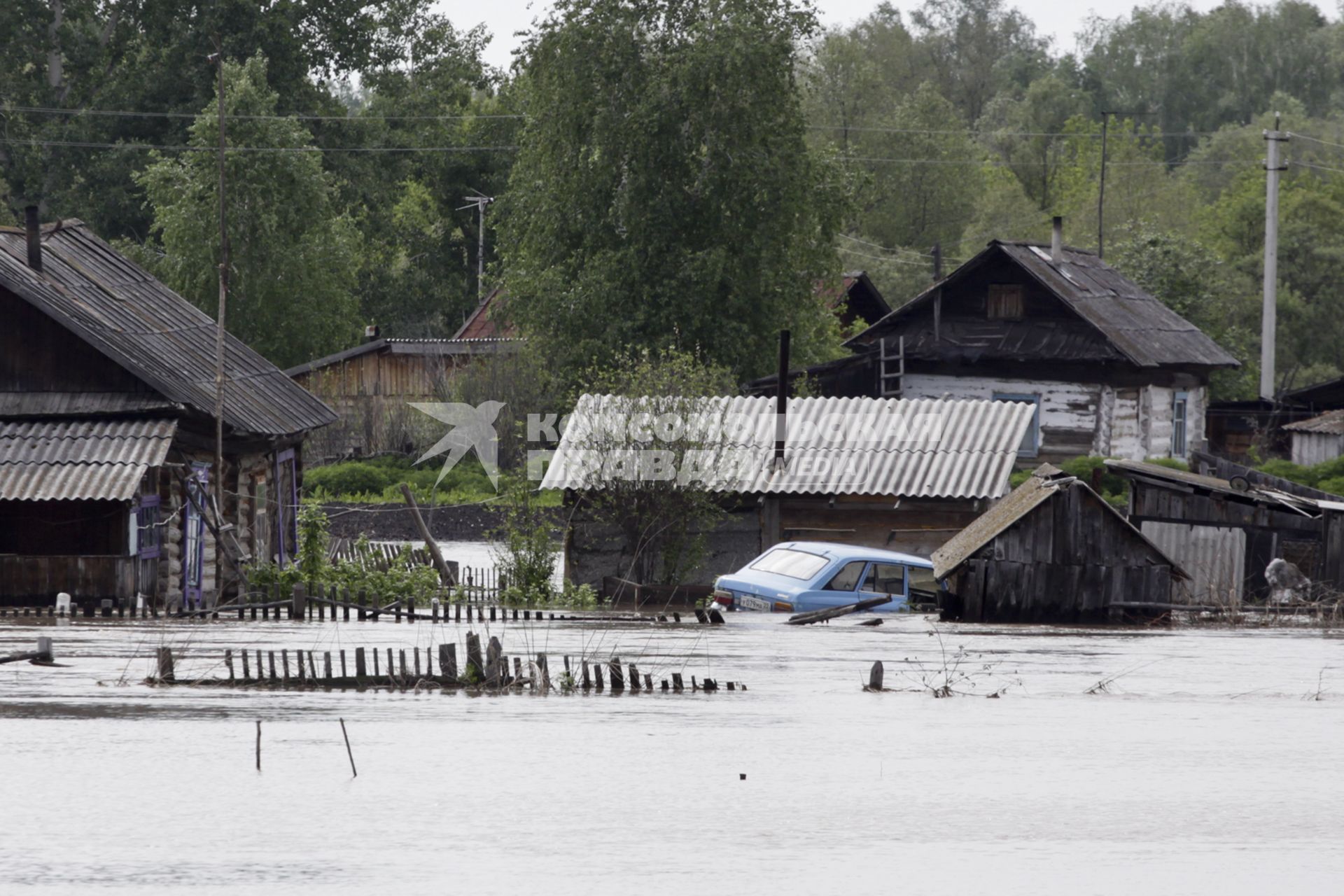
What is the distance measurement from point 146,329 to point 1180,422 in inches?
1155

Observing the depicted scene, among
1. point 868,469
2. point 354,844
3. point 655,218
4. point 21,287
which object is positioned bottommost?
point 354,844

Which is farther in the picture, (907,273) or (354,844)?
(907,273)

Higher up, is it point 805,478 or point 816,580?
point 805,478

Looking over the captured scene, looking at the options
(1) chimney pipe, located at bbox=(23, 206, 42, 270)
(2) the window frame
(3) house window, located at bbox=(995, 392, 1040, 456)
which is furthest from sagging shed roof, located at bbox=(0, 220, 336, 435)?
(2) the window frame

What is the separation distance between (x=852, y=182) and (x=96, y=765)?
40.0m

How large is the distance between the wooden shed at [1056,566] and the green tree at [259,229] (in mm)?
36205

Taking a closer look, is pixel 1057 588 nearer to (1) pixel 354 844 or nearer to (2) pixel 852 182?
(1) pixel 354 844

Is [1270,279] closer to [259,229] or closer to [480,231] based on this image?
[259,229]

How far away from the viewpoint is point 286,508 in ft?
130

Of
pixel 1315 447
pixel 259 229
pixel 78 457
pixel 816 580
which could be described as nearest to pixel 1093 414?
pixel 1315 447

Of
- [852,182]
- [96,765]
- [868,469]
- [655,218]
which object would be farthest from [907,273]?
[96,765]

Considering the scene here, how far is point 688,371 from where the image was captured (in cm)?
3419

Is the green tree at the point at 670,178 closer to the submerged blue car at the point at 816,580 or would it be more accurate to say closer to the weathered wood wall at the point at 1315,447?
the weathered wood wall at the point at 1315,447

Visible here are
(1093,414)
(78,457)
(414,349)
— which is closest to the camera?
(78,457)
